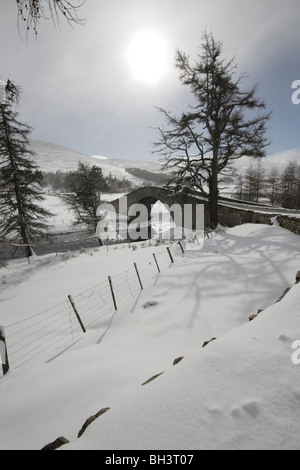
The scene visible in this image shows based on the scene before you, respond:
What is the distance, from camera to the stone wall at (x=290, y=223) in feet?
33.9

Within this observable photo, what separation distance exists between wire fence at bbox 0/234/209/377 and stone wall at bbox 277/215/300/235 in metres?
7.66

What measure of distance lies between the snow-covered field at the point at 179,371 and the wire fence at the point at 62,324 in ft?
0.74

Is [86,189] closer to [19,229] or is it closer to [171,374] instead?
[19,229]

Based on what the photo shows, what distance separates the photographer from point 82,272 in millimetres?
11273

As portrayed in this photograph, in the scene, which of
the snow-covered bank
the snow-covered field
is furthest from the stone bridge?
the snow-covered bank

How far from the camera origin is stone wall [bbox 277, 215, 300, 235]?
33.9 feet

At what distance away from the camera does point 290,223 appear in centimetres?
1096

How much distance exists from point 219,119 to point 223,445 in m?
15.4

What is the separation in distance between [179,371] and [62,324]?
5.15 metres

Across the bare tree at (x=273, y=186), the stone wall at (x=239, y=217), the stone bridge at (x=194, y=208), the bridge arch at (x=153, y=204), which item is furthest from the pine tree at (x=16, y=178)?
the bare tree at (x=273, y=186)

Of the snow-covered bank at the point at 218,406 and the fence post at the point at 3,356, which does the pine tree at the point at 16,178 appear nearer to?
the fence post at the point at 3,356

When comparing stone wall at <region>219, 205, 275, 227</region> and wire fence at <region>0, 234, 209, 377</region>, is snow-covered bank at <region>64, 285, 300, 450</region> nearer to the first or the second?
wire fence at <region>0, 234, 209, 377</region>
